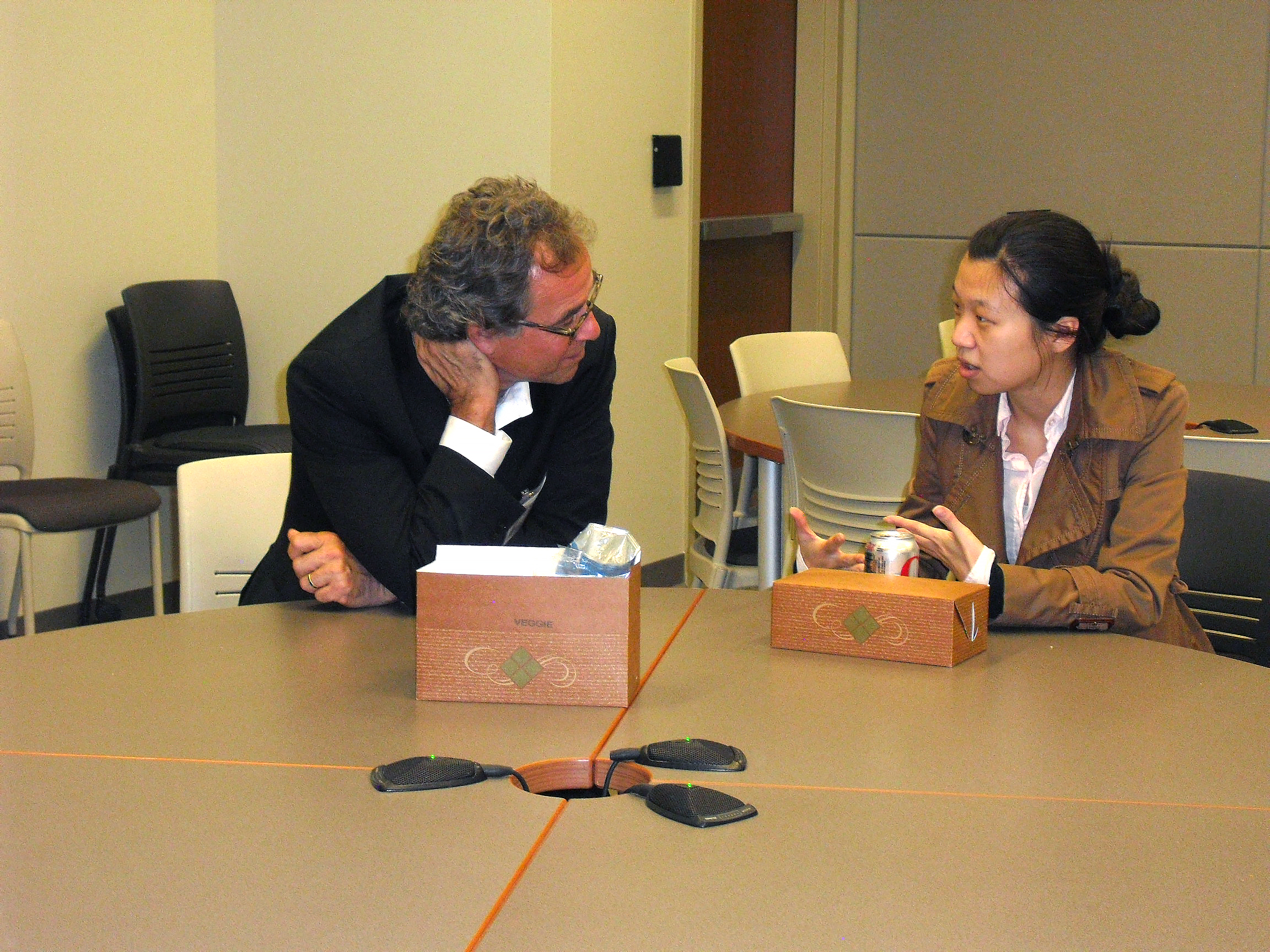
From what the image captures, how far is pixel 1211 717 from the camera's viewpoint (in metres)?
1.37

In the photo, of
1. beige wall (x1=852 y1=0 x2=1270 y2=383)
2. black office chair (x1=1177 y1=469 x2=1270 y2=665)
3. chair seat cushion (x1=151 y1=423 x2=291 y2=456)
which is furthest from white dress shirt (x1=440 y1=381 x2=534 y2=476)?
beige wall (x1=852 y1=0 x2=1270 y2=383)

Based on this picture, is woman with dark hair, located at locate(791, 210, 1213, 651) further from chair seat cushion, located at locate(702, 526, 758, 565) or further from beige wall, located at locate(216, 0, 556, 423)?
beige wall, located at locate(216, 0, 556, 423)

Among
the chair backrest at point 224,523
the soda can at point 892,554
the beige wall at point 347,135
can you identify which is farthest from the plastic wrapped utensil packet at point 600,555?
the beige wall at point 347,135

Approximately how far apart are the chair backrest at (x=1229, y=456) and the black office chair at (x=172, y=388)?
8.11 feet

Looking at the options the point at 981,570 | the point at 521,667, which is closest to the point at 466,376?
the point at 521,667

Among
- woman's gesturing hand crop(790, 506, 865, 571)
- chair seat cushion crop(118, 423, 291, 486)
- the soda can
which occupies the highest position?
the soda can

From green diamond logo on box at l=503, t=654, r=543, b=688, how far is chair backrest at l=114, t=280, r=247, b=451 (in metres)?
2.88

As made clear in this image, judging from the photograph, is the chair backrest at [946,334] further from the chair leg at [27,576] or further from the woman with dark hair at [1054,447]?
the chair leg at [27,576]

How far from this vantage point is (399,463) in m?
1.91

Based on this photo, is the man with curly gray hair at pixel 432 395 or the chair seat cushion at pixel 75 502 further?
the chair seat cushion at pixel 75 502

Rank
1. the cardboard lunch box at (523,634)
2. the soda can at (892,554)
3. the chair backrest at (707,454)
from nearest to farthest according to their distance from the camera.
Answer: the cardboard lunch box at (523,634)
the soda can at (892,554)
the chair backrest at (707,454)

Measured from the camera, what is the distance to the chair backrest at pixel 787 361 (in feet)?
12.6

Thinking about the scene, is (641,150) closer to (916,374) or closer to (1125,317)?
(916,374)

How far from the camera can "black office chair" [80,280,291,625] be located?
389cm
